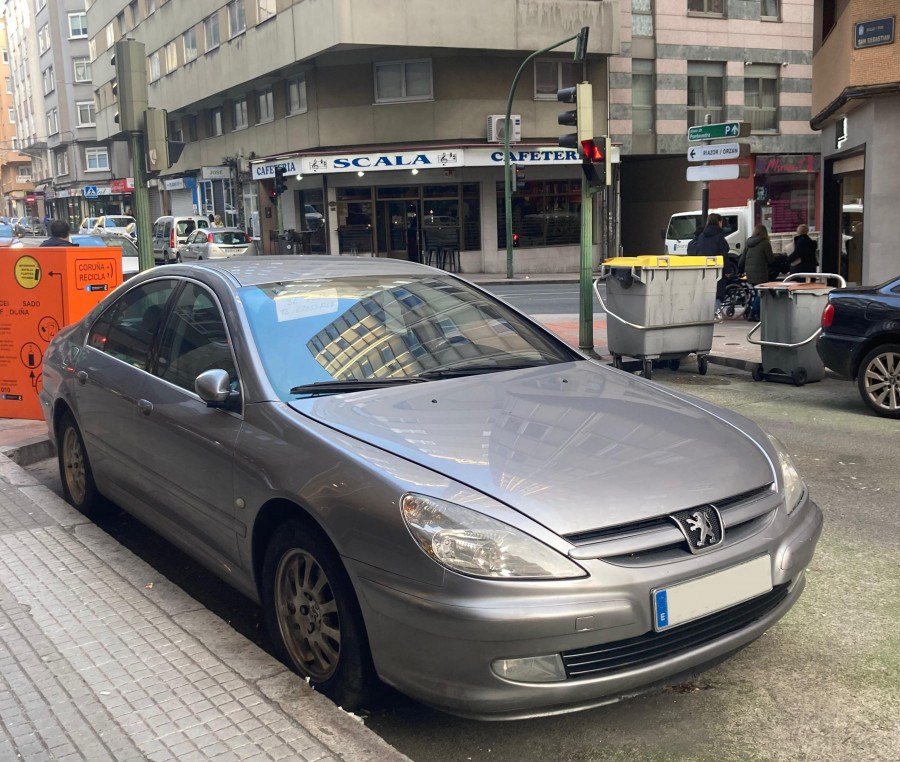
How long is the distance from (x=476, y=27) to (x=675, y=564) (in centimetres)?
3053

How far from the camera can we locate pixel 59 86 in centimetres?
6631

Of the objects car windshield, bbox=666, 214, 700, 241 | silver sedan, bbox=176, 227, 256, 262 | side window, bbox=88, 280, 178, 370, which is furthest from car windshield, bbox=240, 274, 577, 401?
silver sedan, bbox=176, 227, 256, 262

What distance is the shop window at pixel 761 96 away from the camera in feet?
118

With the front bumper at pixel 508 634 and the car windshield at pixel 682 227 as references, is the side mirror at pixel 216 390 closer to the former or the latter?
the front bumper at pixel 508 634

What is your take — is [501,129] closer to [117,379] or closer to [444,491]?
[117,379]

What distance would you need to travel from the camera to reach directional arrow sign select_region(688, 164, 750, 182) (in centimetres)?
1388

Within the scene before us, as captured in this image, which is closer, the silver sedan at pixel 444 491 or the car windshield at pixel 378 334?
the silver sedan at pixel 444 491

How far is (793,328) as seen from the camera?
33.1ft

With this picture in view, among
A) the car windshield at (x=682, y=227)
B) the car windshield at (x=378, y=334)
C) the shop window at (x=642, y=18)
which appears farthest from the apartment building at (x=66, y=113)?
the car windshield at (x=378, y=334)

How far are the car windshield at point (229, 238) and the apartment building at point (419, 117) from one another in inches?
128

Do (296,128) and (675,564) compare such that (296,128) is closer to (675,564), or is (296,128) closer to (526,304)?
(526,304)

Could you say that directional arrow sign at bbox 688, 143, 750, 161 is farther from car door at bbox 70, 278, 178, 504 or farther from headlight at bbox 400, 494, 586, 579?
headlight at bbox 400, 494, 586, 579

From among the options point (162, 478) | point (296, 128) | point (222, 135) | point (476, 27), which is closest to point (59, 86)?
point (222, 135)

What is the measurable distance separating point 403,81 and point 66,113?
1710 inches
